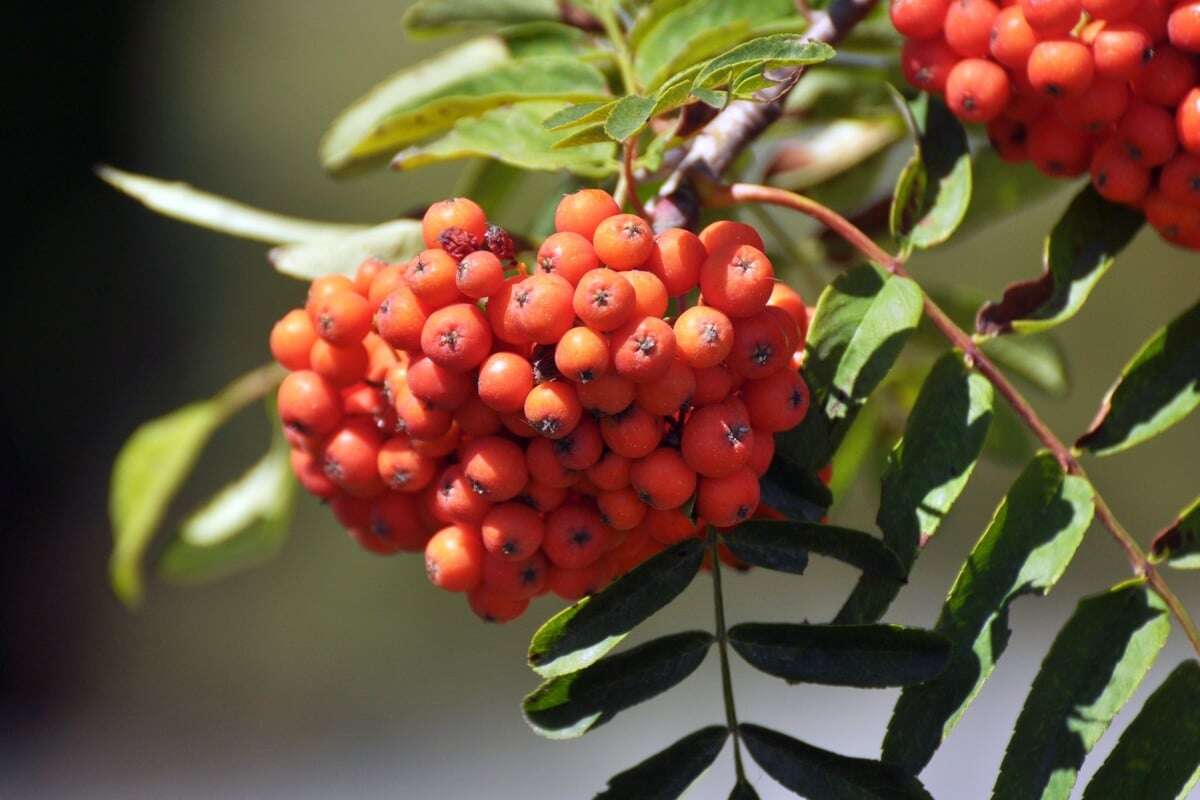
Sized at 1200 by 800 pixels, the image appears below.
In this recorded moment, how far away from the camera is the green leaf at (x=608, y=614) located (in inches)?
38.5

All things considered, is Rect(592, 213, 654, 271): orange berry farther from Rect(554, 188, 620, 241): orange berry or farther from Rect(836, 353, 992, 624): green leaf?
Rect(836, 353, 992, 624): green leaf

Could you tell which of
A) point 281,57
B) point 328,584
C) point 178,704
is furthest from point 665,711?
point 281,57

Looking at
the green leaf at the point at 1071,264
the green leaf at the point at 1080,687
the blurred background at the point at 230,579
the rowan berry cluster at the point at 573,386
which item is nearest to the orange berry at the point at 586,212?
the rowan berry cluster at the point at 573,386

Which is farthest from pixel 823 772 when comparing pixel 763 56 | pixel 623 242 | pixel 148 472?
pixel 148 472

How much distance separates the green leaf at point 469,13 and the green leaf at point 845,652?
810mm

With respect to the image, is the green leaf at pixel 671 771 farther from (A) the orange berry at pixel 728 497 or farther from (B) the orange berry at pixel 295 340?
(B) the orange berry at pixel 295 340

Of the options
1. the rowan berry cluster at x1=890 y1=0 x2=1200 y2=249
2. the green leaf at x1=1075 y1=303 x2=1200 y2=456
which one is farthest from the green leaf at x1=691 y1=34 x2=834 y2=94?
the green leaf at x1=1075 y1=303 x2=1200 y2=456

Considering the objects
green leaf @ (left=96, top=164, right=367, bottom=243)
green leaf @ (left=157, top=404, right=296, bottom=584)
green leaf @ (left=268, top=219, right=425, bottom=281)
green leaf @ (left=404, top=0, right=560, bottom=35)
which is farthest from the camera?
green leaf @ (left=157, top=404, right=296, bottom=584)

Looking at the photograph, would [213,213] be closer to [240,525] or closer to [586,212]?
[240,525]

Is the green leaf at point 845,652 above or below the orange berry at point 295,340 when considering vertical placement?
below

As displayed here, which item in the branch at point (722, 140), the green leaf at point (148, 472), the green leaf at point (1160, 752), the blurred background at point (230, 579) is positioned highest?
the blurred background at point (230, 579)

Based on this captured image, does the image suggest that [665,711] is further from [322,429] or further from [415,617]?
[322,429]

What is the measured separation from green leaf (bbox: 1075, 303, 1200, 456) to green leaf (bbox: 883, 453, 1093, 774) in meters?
0.09

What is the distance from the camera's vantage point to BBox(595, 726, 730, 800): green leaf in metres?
1.04
